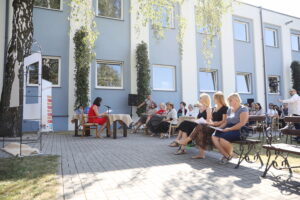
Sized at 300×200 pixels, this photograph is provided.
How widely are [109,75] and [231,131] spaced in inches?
376

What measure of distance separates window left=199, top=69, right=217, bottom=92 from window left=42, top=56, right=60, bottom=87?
8577mm

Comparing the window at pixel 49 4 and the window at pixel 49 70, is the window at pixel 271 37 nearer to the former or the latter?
the window at pixel 49 4

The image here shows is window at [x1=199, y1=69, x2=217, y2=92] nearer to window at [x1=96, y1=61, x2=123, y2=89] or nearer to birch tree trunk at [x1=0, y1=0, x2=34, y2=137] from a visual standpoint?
window at [x1=96, y1=61, x2=123, y2=89]

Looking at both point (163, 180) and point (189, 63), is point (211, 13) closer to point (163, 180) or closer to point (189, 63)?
point (163, 180)

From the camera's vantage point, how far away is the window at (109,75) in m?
13.1

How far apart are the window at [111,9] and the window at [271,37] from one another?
37.9 ft

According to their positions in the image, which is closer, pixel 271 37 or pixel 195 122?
pixel 195 122

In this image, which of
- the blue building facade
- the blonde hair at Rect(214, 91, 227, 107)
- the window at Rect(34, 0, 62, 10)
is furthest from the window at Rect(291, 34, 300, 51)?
the blonde hair at Rect(214, 91, 227, 107)

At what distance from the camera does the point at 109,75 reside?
43.9ft

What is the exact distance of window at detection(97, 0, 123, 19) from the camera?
13.5 metres

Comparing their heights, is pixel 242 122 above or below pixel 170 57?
below

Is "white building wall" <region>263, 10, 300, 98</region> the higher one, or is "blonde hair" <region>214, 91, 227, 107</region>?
"white building wall" <region>263, 10, 300, 98</region>

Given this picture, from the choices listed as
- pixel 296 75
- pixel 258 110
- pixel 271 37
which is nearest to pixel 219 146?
pixel 258 110

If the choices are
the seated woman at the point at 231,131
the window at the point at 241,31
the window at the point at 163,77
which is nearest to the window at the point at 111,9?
the window at the point at 163,77
